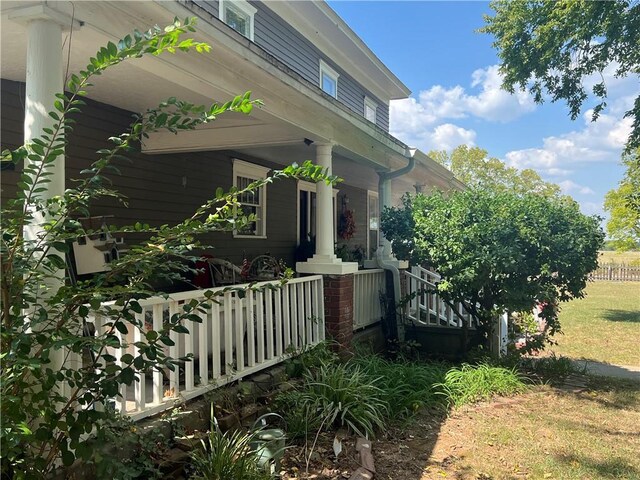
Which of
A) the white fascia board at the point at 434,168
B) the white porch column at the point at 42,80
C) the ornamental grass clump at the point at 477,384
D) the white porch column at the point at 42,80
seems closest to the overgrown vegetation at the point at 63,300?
the white porch column at the point at 42,80

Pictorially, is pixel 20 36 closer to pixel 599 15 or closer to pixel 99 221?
pixel 99 221

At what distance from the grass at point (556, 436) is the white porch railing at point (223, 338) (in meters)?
1.89

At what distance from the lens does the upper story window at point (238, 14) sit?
812 centimetres

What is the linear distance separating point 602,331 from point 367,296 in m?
7.04

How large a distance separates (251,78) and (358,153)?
8.96ft

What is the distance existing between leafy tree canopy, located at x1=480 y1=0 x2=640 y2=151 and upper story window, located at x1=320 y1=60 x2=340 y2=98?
4908 mm

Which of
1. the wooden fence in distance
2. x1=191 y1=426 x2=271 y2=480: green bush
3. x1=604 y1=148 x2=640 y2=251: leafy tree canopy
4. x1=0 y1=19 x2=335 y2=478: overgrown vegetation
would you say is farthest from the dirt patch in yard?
the wooden fence in distance

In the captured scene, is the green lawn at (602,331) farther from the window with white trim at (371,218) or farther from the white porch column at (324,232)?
the window with white trim at (371,218)

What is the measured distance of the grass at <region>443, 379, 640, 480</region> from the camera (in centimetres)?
364

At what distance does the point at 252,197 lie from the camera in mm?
8461

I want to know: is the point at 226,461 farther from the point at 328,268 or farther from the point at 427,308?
the point at 427,308

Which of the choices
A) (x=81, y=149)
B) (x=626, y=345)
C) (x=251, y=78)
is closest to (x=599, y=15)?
(x=626, y=345)

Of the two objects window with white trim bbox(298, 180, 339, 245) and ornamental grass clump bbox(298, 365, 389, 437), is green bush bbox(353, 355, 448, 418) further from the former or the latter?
window with white trim bbox(298, 180, 339, 245)

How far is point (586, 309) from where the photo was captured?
14.9 m
